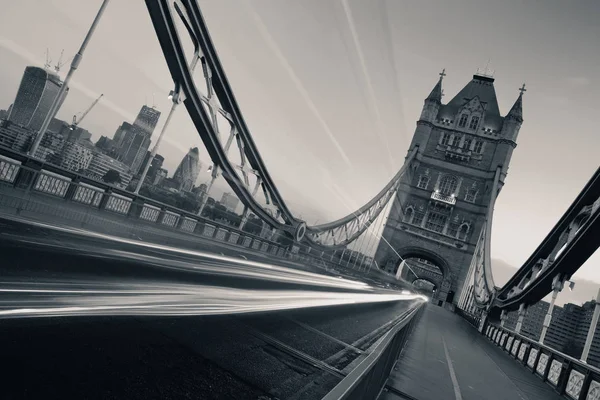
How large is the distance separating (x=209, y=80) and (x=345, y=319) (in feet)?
40.5

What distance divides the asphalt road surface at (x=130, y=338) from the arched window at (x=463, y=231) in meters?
46.0

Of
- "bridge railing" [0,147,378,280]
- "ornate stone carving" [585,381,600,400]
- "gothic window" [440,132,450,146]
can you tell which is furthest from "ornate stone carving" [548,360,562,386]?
"gothic window" [440,132,450,146]

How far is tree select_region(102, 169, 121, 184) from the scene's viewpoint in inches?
535

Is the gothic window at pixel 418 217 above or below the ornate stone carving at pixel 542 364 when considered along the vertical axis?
above

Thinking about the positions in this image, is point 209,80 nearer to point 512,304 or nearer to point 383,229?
point 512,304

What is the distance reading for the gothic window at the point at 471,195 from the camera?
4991cm

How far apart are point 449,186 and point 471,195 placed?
2.78 m

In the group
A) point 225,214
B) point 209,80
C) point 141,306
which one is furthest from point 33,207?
point 209,80

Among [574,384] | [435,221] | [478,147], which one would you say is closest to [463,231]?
[435,221]

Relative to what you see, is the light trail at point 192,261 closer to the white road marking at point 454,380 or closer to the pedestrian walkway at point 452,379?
the pedestrian walkway at point 452,379

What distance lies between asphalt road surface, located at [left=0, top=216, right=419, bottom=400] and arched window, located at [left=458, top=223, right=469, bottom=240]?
46.0 m

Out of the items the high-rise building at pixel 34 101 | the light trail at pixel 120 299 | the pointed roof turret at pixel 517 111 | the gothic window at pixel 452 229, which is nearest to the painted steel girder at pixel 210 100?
the high-rise building at pixel 34 101

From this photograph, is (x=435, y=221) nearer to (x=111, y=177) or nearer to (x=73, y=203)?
(x=111, y=177)

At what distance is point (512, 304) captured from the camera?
71.0 ft
